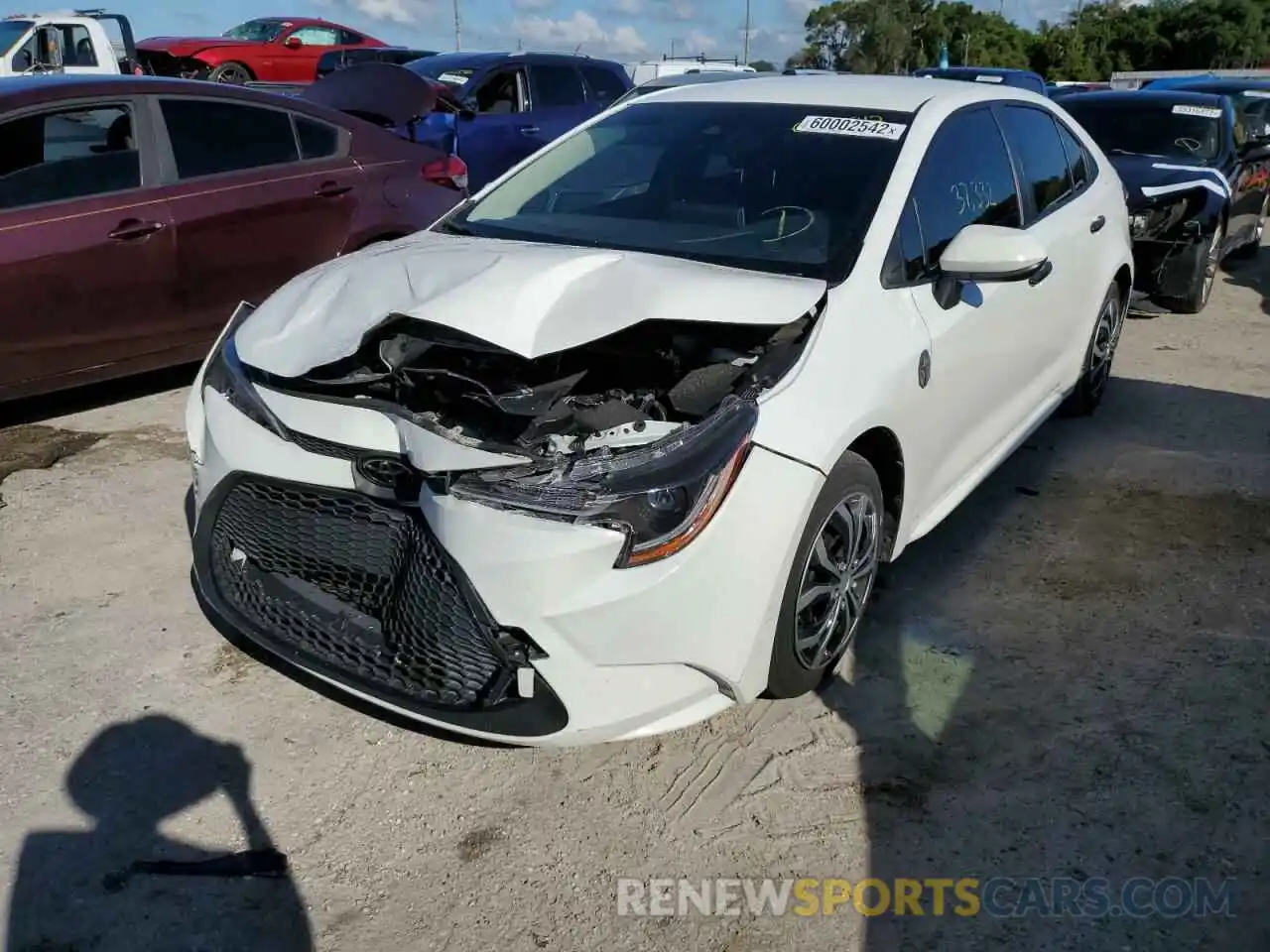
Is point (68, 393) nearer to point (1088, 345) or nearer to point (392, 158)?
point (392, 158)

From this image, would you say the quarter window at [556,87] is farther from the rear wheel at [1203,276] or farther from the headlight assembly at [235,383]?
the headlight assembly at [235,383]

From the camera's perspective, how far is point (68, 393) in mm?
5711

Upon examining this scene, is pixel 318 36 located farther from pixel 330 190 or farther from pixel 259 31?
pixel 330 190

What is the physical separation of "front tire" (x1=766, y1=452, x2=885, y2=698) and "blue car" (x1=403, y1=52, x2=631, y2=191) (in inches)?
284

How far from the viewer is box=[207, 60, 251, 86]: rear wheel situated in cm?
1789

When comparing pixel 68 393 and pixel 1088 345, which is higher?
pixel 1088 345

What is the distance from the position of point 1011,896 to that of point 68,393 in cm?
516

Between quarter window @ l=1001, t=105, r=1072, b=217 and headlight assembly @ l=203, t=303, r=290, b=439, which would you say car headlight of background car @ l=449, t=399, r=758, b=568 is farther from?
quarter window @ l=1001, t=105, r=1072, b=217

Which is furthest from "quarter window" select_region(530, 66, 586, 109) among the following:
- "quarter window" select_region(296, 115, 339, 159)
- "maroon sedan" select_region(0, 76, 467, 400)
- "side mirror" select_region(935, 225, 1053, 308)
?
"side mirror" select_region(935, 225, 1053, 308)

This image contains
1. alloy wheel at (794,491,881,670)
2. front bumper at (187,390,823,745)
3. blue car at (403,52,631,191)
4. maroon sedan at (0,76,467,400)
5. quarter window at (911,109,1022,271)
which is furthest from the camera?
blue car at (403,52,631,191)

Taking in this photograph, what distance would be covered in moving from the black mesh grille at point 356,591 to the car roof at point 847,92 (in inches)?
88.6

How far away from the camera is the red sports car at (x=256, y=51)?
17.5m

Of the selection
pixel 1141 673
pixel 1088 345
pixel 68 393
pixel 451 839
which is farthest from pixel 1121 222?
pixel 68 393

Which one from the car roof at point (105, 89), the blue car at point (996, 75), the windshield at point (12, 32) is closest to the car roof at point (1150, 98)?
the blue car at point (996, 75)
